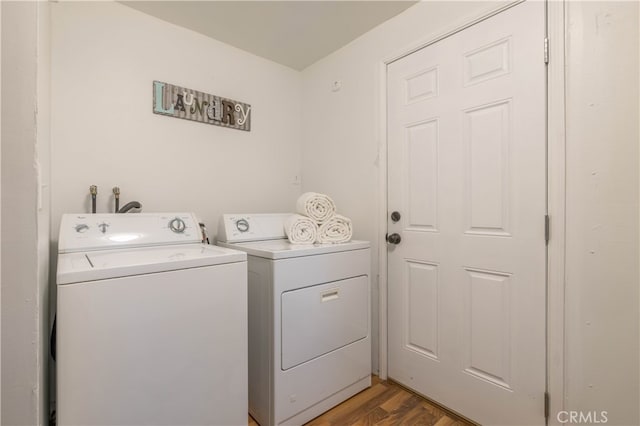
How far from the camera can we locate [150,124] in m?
1.79

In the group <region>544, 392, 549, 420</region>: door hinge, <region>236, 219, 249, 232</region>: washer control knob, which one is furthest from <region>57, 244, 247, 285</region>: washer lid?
<region>544, 392, 549, 420</region>: door hinge

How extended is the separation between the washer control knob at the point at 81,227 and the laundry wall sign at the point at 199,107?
0.80 meters

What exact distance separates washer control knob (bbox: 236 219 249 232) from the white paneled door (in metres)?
0.90

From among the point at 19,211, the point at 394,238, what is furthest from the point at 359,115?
the point at 19,211

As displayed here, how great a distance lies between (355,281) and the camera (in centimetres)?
170

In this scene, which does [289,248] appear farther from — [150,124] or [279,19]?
[279,19]

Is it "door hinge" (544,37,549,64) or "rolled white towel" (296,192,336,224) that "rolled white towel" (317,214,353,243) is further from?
"door hinge" (544,37,549,64)

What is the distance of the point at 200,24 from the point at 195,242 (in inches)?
54.6

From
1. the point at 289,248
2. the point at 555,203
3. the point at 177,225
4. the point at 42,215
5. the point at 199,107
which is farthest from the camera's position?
the point at 199,107

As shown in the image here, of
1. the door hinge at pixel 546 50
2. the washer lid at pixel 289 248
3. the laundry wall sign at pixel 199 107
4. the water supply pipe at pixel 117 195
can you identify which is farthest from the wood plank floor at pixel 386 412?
the laundry wall sign at pixel 199 107

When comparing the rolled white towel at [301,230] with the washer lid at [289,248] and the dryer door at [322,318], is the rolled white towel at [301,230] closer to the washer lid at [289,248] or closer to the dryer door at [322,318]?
the washer lid at [289,248]

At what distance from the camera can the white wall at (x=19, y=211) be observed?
1.57 feet

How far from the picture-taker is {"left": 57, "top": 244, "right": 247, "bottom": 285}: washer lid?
3.01 feet

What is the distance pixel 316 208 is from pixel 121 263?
40.6 inches
